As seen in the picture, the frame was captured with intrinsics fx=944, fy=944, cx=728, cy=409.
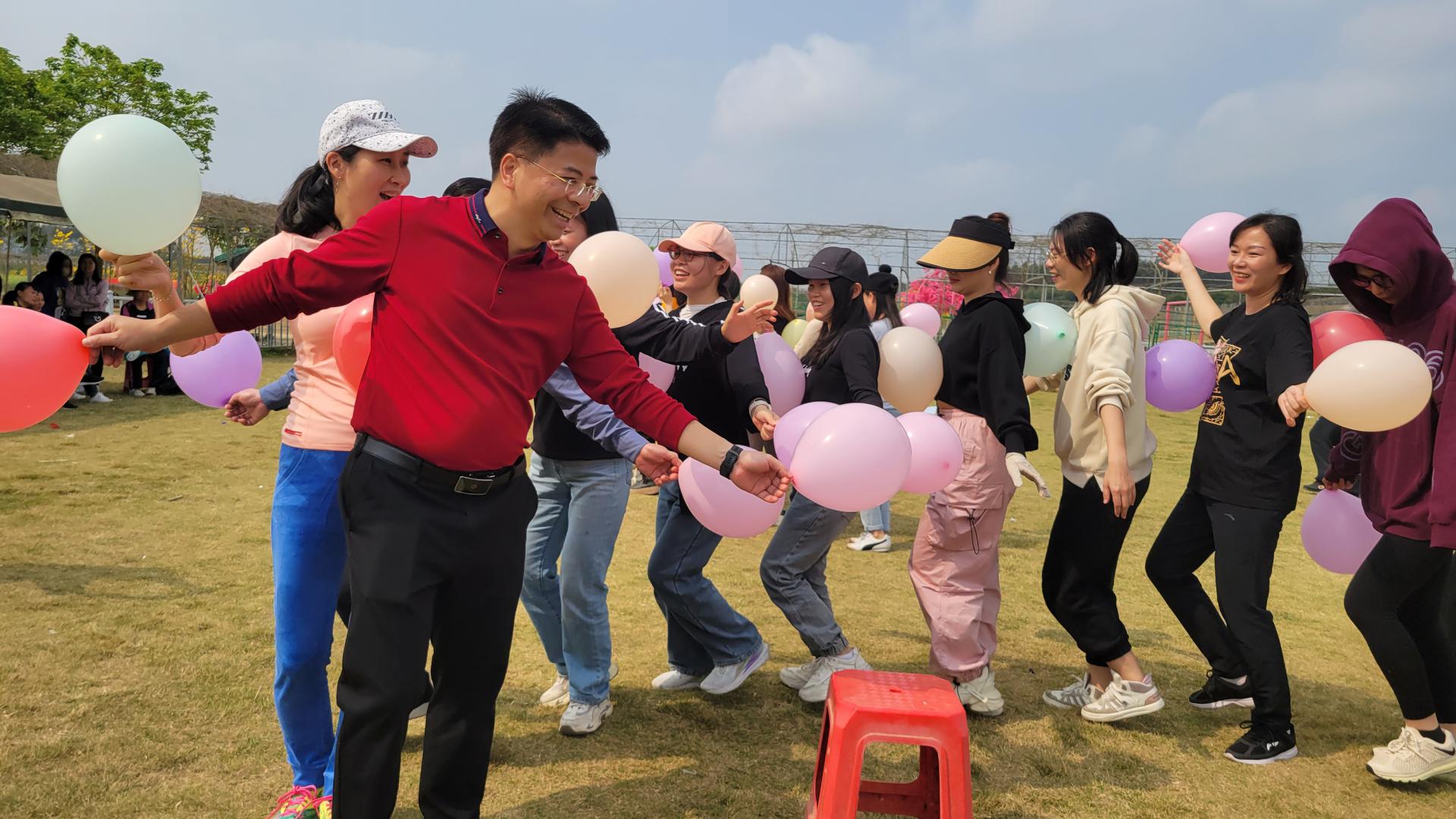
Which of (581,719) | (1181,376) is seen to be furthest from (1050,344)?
(581,719)

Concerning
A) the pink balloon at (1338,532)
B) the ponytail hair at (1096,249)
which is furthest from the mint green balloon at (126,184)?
the pink balloon at (1338,532)

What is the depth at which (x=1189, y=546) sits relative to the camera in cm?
380

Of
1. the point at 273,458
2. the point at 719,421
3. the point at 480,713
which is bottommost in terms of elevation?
the point at 273,458

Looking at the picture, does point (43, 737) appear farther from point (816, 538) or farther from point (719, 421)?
point (816, 538)

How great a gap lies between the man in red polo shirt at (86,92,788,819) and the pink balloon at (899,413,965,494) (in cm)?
137

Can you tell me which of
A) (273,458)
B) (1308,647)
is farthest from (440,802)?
(273,458)

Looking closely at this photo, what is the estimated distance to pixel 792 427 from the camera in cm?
306

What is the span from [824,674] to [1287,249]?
2396 millimetres

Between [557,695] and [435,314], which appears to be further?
[557,695]

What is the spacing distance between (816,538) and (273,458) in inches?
265

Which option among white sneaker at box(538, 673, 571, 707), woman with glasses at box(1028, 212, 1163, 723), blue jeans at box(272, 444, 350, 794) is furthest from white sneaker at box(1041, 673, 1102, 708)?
blue jeans at box(272, 444, 350, 794)

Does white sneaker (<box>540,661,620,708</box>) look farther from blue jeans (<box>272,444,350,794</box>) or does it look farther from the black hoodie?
the black hoodie

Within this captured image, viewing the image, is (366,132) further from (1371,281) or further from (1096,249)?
(1371,281)

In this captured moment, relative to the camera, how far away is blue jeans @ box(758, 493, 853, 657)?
3.71 metres
